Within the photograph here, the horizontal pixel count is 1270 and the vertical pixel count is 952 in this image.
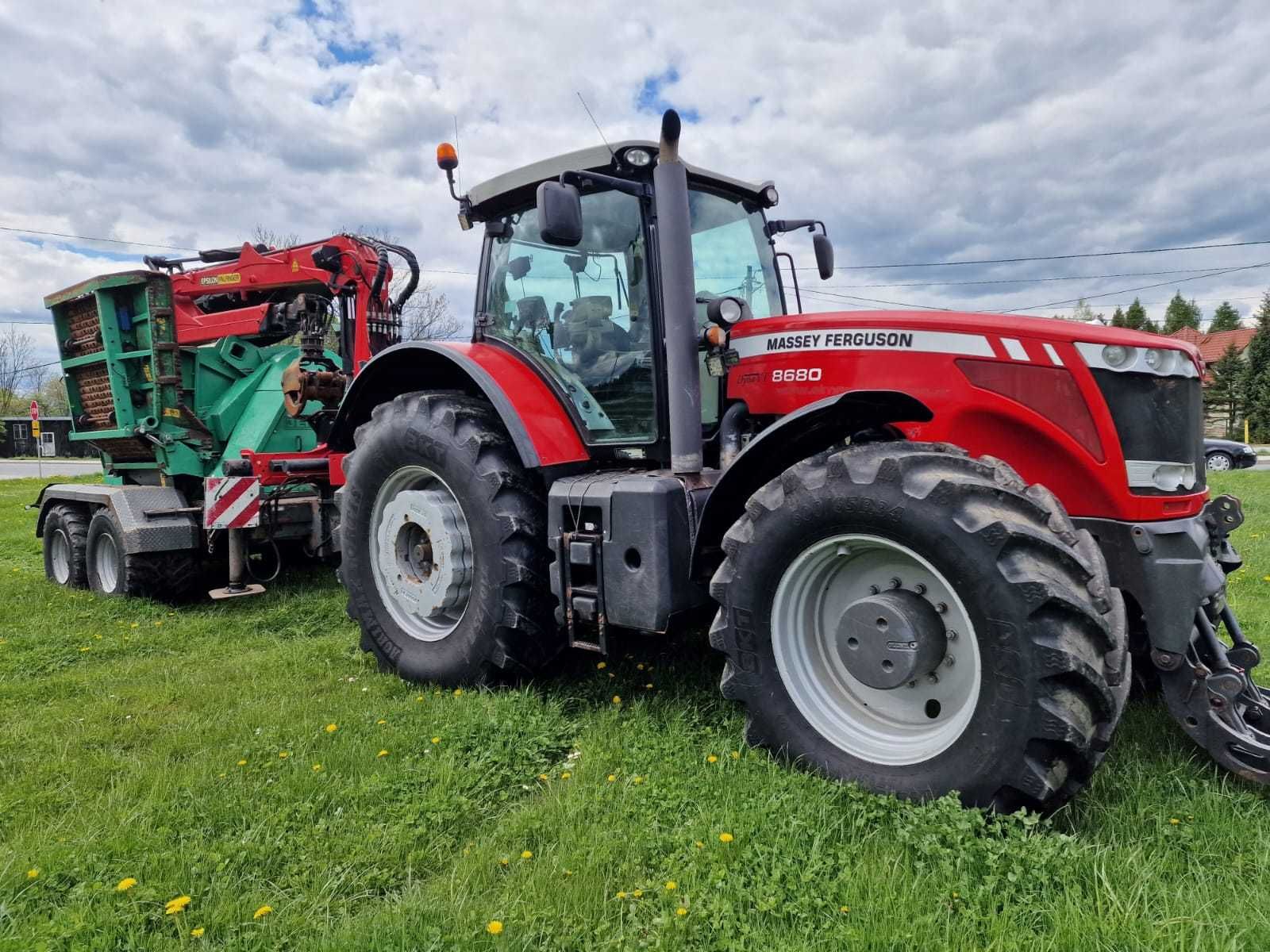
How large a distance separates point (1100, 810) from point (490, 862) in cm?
186

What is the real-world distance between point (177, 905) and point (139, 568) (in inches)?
187

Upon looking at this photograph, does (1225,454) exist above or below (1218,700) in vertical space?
below

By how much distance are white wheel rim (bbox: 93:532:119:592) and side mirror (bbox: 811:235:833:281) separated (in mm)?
5834

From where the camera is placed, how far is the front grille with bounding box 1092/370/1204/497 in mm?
2785

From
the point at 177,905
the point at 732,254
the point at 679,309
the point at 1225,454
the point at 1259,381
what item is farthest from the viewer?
the point at 1259,381

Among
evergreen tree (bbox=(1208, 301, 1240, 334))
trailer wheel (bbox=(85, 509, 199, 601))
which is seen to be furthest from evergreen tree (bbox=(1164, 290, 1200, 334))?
trailer wheel (bbox=(85, 509, 199, 601))

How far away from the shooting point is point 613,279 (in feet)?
12.7

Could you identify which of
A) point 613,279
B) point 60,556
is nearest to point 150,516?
point 60,556

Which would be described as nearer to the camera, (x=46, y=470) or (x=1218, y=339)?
(x=46, y=470)

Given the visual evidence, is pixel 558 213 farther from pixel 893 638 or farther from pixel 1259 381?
pixel 1259 381

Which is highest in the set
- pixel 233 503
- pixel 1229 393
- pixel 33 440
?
A: pixel 233 503

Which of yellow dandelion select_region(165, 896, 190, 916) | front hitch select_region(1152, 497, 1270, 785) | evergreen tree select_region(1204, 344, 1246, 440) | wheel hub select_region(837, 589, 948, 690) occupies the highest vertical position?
wheel hub select_region(837, 589, 948, 690)

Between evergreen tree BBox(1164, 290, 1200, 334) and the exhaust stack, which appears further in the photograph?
evergreen tree BBox(1164, 290, 1200, 334)

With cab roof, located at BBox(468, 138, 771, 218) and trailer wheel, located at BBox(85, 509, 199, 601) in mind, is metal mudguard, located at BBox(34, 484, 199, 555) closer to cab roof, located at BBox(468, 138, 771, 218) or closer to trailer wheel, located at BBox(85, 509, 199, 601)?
trailer wheel, located at BBox(85, 509, 199, 601)
